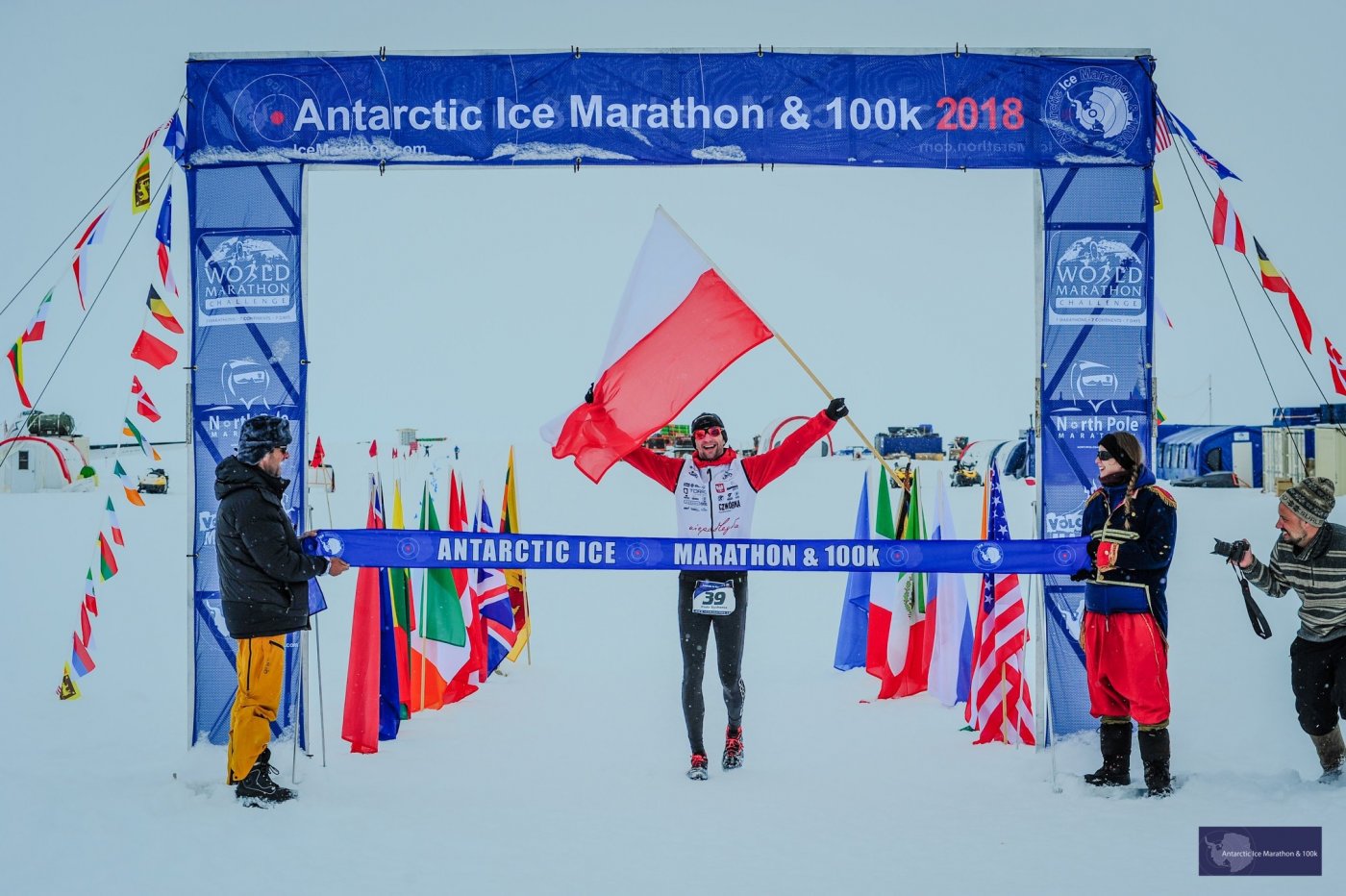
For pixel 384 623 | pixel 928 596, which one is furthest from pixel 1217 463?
pixel 384 623

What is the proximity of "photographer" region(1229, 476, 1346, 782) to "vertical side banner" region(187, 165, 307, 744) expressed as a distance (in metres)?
5.51

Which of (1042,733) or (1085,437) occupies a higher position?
(1085,437)

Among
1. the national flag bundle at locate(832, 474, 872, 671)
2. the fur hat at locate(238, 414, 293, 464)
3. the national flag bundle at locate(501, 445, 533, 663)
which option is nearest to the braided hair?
the national flag bundle at locate(832, 474, 872, 671)

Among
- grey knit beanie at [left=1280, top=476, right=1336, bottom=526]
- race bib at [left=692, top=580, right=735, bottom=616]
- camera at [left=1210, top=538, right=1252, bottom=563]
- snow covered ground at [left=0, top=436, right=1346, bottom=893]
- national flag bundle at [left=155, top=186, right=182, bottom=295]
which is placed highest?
national flag bundle at [left=155, top=186, right=182, bottom=295]

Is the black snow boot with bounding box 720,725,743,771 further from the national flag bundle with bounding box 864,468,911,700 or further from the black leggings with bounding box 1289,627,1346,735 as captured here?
the black leggings with bounding box 1289,627,1346,735

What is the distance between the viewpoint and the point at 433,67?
6.79 m

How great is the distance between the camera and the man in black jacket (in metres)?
5.54

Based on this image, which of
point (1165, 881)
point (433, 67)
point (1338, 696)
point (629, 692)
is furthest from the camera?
point (629, 692)

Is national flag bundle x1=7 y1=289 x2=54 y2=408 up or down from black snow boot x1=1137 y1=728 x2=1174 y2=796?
up

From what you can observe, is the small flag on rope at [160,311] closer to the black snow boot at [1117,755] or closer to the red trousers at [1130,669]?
the red trousers at [1130,669]

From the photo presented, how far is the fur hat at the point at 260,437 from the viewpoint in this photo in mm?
5594

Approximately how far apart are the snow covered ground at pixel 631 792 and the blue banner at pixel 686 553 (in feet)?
3.93

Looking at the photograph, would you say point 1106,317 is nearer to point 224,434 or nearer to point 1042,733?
point 1042,733

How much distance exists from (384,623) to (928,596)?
3.87 m
